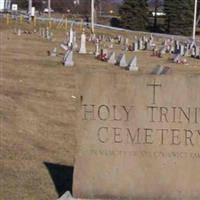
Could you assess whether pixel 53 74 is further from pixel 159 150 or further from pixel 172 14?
pixel 172 14

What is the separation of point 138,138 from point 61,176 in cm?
199

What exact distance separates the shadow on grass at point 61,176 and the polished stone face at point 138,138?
897mm

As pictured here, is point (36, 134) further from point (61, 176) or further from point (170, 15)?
point (170, 15)

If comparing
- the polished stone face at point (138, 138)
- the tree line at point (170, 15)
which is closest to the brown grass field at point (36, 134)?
the polished stone face at point (138, 138)

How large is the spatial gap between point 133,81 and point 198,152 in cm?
95

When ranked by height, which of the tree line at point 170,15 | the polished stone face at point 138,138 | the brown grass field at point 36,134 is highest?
the polished stone face at point 138,138

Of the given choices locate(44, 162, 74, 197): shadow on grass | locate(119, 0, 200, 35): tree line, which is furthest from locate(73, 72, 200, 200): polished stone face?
locate(119, 0, 200, 35): tree line

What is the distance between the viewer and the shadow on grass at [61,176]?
27.4ft

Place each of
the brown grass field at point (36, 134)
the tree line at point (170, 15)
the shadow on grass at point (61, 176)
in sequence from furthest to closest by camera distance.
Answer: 1. the tree line at point (170, 15)
2. the brown grass field at point (36, 134)
3. the shadow on grass at point (61, 176)

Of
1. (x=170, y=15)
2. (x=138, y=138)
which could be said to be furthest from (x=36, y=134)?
(x=170, y=15)

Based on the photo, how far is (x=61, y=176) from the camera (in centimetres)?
888

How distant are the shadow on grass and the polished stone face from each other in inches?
35.3

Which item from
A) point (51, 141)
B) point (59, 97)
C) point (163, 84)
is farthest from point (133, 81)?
point (59, 97)

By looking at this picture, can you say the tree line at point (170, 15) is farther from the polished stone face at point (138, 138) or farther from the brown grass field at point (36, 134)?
the polished stone face at point (138, 138)
